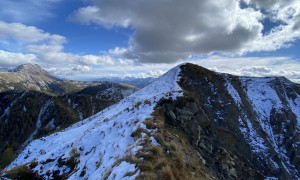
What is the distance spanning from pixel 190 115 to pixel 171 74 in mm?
36825

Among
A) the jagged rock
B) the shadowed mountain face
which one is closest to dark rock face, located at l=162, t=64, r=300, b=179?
the jagged rock

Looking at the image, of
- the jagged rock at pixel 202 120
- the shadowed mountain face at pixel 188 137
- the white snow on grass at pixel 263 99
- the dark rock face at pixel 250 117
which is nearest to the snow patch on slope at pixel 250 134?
the dark rock face at pixel 250 117

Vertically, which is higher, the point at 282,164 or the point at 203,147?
the point at 203,147

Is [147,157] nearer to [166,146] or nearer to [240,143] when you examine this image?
[166,146]

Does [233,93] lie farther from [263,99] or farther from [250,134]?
[250,134]

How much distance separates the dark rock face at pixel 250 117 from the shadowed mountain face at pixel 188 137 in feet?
0.73

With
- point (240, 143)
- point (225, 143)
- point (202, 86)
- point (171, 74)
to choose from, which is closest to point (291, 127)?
point (240, 143)

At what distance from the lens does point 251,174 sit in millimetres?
43188

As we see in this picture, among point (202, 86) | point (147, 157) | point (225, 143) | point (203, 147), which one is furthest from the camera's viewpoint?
point (202, 86)

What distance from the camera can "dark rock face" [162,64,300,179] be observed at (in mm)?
50188

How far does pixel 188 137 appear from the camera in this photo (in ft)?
101

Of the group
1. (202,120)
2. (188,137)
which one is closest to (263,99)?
(202,120)

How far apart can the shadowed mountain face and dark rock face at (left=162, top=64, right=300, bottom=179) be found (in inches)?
8.7

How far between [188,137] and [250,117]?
151ft
